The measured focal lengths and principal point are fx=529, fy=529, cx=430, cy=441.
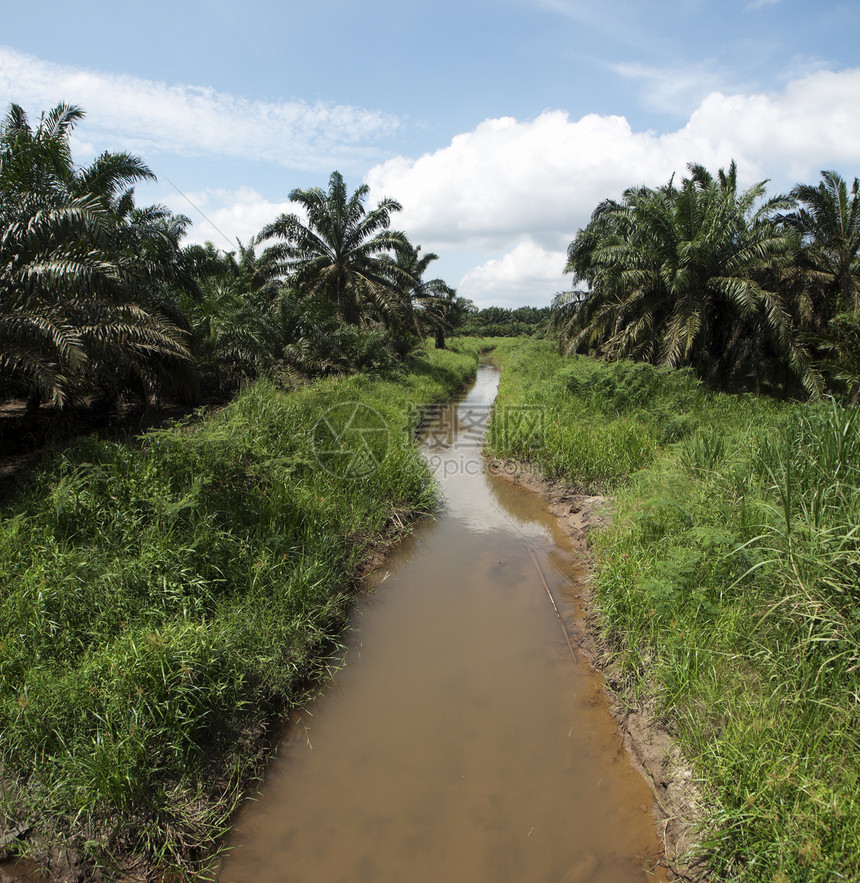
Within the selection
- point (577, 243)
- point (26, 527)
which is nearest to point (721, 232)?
point (577, 243)

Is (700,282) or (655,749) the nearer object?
(655,749)

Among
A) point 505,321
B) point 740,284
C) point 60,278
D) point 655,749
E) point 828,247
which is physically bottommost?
point 655,749

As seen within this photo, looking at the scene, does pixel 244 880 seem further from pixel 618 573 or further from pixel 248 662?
pixel 618 573

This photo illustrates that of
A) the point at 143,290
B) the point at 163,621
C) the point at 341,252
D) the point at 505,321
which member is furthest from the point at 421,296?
the point at 505,321

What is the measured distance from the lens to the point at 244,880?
9.08 feet

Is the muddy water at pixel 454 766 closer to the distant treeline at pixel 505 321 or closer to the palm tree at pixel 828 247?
the palm tree at pixel 828 247

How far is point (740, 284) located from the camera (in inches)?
483

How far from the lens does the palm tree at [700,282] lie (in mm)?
12484

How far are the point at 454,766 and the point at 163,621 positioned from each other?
2240 millimetres

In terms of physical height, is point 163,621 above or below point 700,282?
below

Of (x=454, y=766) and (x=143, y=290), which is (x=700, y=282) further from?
(x=454, y=766)

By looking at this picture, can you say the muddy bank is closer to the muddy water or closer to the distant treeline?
Answer: the muddy water

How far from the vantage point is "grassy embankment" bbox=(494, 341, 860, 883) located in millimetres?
2490

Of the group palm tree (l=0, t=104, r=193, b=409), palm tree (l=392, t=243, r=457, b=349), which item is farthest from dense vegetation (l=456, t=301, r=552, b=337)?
palm tree (l=0, t=104, r=193, b=409)
